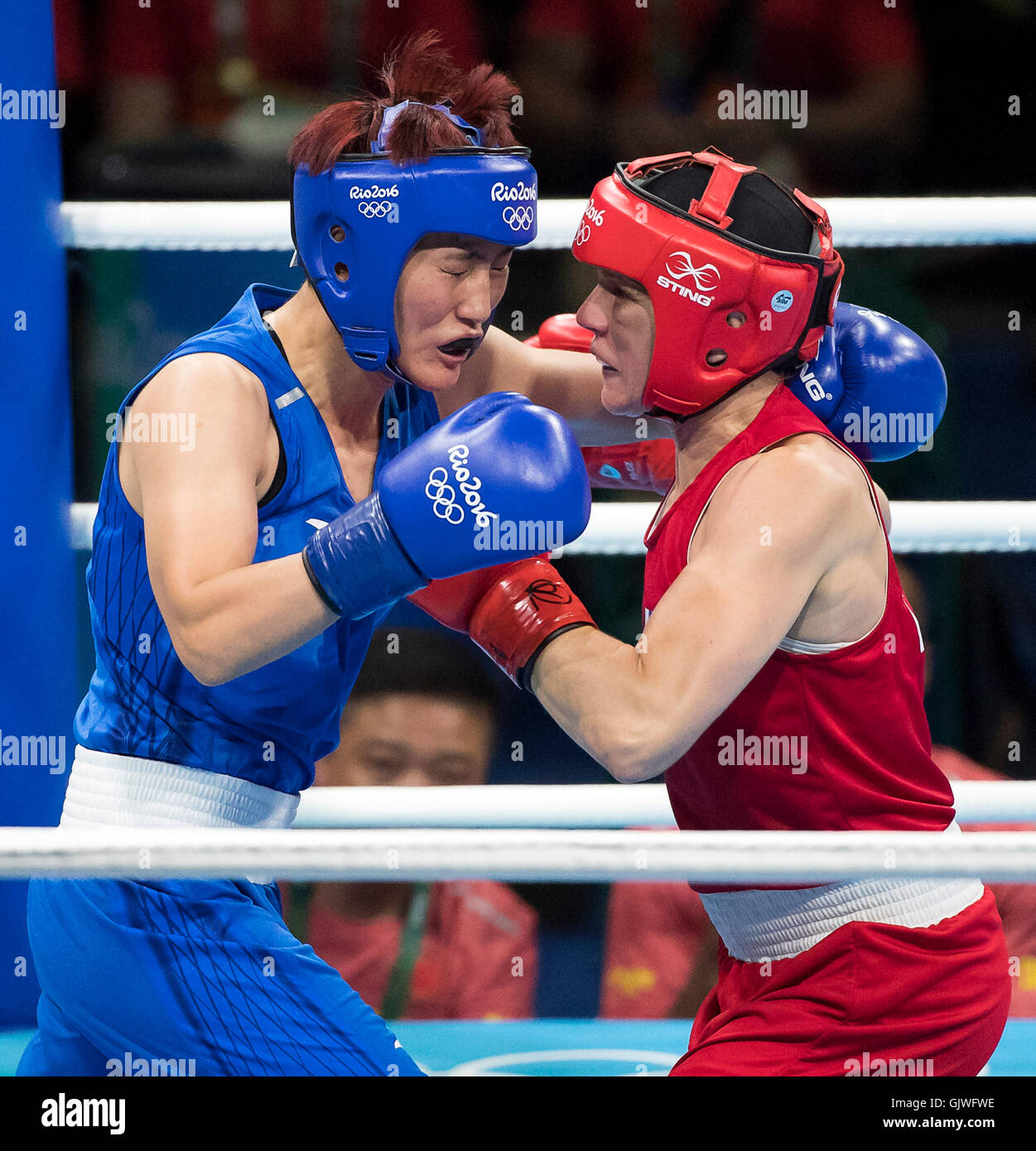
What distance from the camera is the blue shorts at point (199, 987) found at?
133 centimetres

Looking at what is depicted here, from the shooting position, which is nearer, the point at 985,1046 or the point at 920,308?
the point at 985,1046

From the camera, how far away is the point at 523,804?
1642 millimetres

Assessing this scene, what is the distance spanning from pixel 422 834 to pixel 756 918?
1.45ft

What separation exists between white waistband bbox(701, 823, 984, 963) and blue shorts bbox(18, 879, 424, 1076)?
38 centimetres

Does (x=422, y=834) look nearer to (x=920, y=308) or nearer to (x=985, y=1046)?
(x=985, y=1046)

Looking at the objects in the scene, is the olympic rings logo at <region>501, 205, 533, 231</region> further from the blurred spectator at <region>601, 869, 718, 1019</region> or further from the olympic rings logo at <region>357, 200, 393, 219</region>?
the blurred spectator at <region>601, 869, 718, 1019</region>

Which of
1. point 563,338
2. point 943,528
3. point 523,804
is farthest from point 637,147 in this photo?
point 523,804

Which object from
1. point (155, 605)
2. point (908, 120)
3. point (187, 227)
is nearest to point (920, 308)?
point (908, 120)

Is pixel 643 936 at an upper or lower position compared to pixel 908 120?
lower

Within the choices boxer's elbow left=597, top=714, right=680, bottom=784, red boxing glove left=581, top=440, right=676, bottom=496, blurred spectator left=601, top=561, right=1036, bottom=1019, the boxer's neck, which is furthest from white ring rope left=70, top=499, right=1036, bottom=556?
blurred spectator left=601, top=561, right=1036, bottom=1019

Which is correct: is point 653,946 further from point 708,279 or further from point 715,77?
point 715,77

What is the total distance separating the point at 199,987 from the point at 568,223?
3.44ft

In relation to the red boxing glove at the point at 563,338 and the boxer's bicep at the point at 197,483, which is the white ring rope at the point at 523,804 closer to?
the boxer's bicep at the point at 197,483

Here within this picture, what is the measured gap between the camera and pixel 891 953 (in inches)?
52.7
